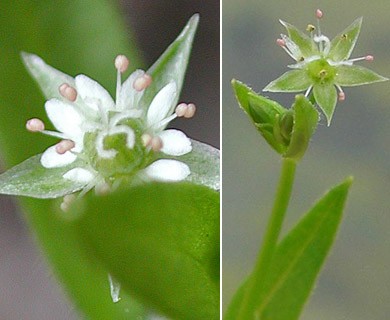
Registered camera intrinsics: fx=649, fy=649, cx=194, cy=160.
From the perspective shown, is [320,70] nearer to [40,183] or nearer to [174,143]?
[174,143]

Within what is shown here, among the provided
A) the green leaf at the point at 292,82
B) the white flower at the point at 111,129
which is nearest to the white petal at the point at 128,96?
the white flower at the point at 111,129

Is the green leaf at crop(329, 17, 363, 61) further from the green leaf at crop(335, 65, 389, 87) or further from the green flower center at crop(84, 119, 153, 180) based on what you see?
the green flower center at crop(84, 119, 153, 180)

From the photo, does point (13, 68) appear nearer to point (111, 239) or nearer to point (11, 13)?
point (11, 13)

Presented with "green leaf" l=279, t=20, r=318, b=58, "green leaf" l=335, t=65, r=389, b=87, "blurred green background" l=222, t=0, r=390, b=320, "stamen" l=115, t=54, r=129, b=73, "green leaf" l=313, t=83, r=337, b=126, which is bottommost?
"blurred green background" l=222, t=0, r=390, b=320

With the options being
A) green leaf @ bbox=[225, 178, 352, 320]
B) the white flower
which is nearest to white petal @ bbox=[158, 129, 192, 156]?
the white flower

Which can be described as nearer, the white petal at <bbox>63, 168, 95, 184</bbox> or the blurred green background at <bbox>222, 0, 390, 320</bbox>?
the white petal at <bbox>63, 168, 95, 184</bbox>

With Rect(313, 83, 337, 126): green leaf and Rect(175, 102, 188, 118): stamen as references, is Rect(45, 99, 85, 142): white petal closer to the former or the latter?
Rect(175, 102, 188, 118): stamen

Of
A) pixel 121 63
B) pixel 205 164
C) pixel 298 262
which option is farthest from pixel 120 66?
pixel 298 262

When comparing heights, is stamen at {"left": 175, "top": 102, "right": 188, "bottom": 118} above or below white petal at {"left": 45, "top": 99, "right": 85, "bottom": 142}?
above

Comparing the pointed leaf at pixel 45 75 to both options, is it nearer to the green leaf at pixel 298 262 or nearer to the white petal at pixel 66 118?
the white petal at pixel 66 118
